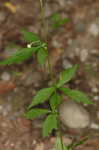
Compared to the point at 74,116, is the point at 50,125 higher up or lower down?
higher up

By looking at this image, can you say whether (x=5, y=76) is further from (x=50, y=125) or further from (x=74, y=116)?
(x=50, y=125)

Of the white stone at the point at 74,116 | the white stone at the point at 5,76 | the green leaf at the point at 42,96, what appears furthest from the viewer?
the white stone at the point at 5,76

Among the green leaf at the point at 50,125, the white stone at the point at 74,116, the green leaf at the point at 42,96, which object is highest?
the green leaf at the point at 42,96

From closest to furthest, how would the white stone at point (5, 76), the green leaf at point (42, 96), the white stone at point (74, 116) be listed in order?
the green leaf at point (42, 96) → the white stone at point (74, 116) → the white stone at point (5, 76)

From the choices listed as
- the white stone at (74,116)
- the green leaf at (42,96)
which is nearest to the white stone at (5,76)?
the white stone at (74,116)

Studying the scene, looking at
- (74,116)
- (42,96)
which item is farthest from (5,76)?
(42,96)

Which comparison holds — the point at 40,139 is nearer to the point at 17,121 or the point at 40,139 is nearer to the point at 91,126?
the point at 17,121

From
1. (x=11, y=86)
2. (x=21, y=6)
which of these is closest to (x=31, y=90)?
(x=11, y=86)

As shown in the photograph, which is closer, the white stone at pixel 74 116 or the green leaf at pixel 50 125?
the green leaf at pixel 50 125

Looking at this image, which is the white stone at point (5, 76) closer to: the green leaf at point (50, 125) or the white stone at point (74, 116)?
the white stone at point (74, 116)
